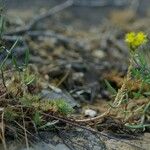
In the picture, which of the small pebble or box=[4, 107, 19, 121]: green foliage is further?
the small pebble

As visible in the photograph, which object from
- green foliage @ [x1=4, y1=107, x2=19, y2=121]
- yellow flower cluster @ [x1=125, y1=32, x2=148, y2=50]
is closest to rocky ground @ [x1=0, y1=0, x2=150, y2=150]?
green foliage @ [x1=4, y1=107, x2=19, y2=121]

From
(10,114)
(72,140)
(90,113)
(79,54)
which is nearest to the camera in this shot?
(10,114)

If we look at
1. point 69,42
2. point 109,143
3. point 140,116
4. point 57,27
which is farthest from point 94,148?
point 57,27

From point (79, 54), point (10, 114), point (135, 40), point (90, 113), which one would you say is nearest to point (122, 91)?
point (135, 40)

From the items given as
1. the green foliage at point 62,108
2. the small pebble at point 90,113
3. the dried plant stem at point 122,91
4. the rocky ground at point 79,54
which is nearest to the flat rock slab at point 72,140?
the rocky ground at point 79,54

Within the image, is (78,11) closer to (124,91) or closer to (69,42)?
(69,42)

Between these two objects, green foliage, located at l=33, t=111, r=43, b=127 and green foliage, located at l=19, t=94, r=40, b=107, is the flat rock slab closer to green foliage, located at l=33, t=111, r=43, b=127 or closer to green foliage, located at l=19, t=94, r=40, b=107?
green foliage, located at l=33, t=111, r=43, b=127

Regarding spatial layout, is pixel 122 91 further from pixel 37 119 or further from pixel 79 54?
pixel 79 54

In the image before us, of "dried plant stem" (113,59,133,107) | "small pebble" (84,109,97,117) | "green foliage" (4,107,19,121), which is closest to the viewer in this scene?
"green foliage" (4,107,19,121)

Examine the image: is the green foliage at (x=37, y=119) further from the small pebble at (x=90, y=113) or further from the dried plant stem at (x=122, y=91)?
the small pebble at (x=90, y=113)

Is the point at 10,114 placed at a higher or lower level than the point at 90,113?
higher

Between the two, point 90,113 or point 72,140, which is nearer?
point 72,140
